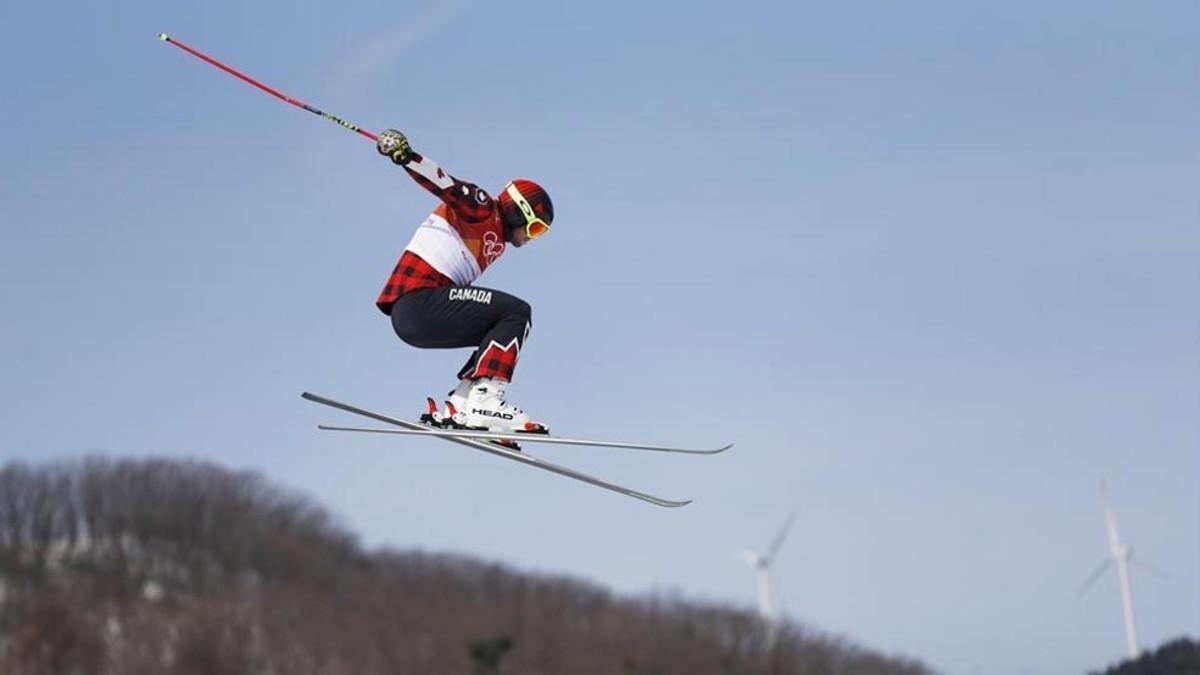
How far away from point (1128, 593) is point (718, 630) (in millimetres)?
72842

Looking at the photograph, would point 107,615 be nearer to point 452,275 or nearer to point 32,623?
point 32,623

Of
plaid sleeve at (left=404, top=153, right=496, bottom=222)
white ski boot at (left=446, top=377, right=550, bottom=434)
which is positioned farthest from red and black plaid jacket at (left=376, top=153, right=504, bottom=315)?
white ski boot at (left=446, top=377, right=550, bottom=434)

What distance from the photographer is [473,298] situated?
22641mm

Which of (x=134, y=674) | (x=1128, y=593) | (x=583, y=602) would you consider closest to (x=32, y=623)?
(x=134, y=674)

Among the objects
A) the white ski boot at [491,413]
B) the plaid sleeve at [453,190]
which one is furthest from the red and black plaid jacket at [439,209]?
the white ski boot at [491,413]

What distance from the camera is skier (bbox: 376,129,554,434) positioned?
22.5 meters

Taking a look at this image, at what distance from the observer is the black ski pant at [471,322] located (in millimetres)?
22547

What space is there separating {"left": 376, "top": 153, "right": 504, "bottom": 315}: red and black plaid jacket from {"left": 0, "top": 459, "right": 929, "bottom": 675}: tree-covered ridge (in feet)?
374

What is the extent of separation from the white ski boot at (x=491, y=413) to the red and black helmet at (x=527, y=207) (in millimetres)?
1736

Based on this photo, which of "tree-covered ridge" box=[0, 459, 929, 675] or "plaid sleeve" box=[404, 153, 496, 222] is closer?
"plaid sleeve" box=[404, 153, 496, 222]

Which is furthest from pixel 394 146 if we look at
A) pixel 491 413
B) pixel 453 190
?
pixel 491 413

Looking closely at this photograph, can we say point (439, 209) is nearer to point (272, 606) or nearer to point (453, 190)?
point (453, 190)

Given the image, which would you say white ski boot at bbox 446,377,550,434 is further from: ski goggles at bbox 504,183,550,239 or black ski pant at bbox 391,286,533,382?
ski goggles at bbox 504,183,550,239

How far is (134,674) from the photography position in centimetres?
13362
